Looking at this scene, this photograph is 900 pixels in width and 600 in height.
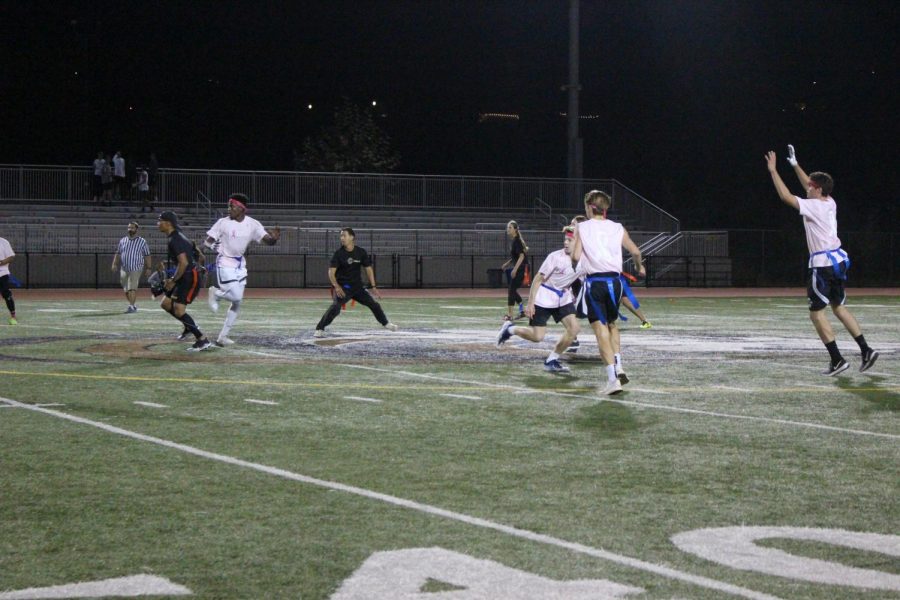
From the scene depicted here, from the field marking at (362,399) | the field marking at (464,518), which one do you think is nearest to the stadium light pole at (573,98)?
the field marking at (362,399)

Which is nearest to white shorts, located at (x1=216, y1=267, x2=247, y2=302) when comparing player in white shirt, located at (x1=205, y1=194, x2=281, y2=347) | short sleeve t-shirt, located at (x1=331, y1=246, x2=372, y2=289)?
player in white shirt, located at (x1=205, y1=194, x2=281, y2=347)

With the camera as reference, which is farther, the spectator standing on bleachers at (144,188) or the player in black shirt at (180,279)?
the spectator standing on bleachers at (144,188)

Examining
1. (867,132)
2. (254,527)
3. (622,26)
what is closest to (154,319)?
(254,527)

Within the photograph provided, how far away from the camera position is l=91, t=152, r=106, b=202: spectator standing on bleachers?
150 ft

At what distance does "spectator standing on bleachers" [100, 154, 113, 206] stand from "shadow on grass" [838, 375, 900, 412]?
37571 mm

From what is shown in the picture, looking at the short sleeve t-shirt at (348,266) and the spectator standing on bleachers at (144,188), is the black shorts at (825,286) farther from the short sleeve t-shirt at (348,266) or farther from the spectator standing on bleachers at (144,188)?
the spectator standing on bleachers at (144,188)

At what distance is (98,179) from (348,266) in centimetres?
2952

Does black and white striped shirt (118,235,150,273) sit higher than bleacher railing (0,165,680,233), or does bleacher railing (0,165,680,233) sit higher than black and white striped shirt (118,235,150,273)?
bleacher railing (0,165,680,233)

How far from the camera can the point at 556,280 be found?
14.4m

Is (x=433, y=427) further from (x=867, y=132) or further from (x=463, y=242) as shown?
(x=867, y=132)

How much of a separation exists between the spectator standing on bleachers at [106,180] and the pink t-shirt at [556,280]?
3459 centimetres

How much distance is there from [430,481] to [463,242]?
3942cm

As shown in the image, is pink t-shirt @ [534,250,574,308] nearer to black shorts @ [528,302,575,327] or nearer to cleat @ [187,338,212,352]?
black shorts @ [528,302,575,327]

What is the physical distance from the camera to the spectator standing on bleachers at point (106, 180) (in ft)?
151
